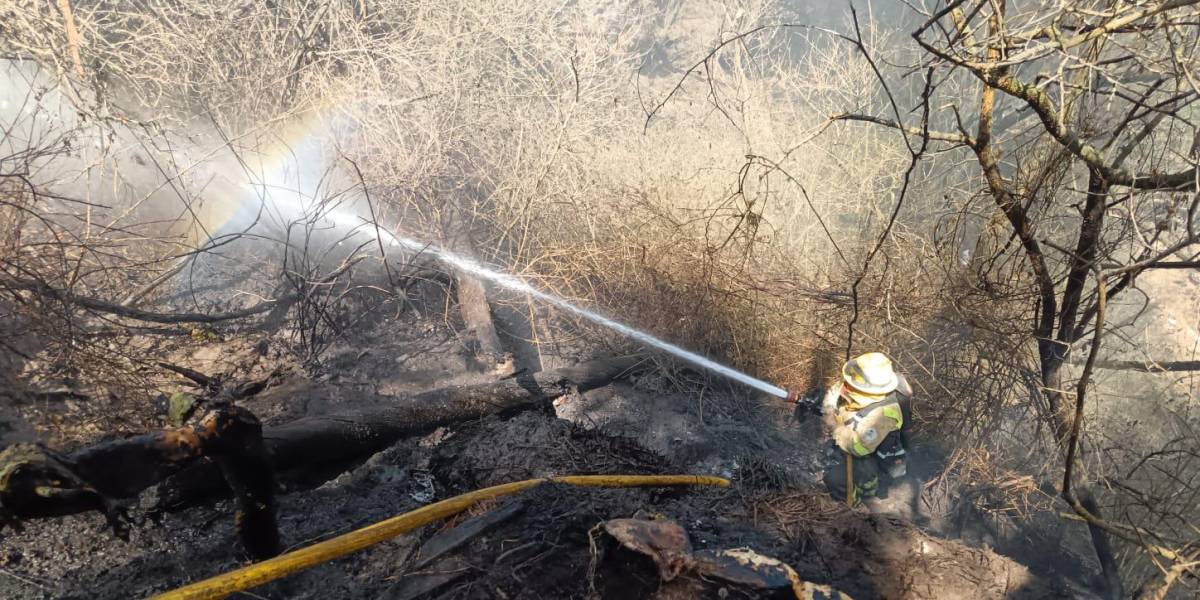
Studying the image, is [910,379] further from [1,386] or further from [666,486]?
[1,386]

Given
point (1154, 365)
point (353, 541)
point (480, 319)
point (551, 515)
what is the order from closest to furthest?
point (353, 541)
point (551, 515)
point (1154, 365)
point (480, 319)

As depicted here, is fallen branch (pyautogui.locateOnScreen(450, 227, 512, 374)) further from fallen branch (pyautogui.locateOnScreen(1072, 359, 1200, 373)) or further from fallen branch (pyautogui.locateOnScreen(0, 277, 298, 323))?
fallen branch (pyautogui.locateOnScreen(1072, 359, 1200, 373))

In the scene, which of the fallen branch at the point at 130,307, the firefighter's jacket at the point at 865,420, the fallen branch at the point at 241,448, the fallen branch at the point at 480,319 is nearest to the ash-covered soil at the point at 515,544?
the fallen branch at the point at 241,448

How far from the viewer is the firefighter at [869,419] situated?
3.75m

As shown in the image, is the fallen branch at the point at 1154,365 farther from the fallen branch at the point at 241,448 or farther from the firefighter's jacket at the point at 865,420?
the fallen branch at the point at 241,448

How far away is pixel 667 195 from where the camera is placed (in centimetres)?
573

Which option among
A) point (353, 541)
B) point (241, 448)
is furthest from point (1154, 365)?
point (241, 448)

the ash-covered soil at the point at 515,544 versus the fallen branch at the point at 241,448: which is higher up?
the fallen branch at the point at 241,448

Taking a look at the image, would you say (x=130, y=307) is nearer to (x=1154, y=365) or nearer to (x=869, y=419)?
(x=869, y=419)

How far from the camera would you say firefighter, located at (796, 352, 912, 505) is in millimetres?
3746

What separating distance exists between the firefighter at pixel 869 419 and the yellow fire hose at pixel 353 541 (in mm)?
1362

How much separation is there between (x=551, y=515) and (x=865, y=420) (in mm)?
2201

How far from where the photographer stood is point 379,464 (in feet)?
11.9

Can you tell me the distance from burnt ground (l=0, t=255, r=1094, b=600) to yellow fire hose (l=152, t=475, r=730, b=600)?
8 centimetres
